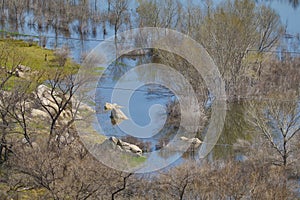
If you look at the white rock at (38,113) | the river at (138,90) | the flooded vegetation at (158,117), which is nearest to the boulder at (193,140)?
the flooded vegetation at (158,117)

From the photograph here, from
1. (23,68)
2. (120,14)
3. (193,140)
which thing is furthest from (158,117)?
(120,14)

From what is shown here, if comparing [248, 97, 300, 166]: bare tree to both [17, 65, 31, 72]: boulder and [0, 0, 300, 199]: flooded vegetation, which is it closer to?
[0, 0, 300, 199]: flooded vegetation

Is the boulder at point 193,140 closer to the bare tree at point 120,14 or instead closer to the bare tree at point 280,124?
the bare tree at point 280,124

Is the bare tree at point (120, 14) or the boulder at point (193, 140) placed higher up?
the bare tree at point (120, 14)

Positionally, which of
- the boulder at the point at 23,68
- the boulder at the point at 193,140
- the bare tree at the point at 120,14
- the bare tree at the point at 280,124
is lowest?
the boulder at the point at 193,140

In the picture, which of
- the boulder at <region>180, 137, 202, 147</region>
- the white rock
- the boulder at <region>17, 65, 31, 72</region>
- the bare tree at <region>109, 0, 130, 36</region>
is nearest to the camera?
the boulder at <region>180, 137, 202, 147</region>

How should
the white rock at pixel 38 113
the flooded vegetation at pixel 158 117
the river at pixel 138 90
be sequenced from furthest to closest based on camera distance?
the white rock at pixel 38 113
the river at pixel 138 90
the flooded vegetation at pixel 158 117

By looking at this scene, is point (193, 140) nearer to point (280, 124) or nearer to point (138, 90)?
point (280, 124)

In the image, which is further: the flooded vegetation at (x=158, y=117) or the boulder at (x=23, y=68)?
the boulder at (x=23, y=68)

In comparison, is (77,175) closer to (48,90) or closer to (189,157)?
(189,157)

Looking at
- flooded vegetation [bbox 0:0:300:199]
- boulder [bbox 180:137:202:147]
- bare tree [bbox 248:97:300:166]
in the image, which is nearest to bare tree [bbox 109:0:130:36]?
flooded vegetation [bbox 0:0:300:199]

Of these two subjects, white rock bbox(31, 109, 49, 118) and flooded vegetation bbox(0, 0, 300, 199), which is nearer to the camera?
flooded vegetation bbox(0, 0, 300, 199)
